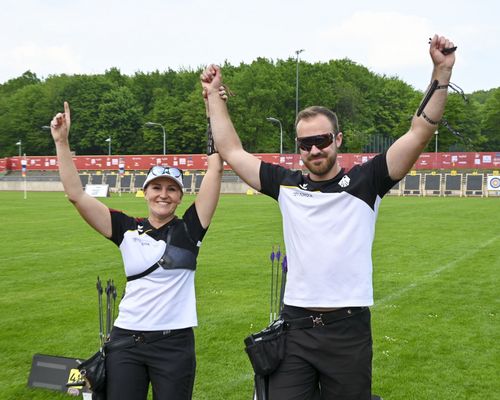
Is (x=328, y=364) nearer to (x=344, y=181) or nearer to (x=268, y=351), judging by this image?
(x=268, y=351)

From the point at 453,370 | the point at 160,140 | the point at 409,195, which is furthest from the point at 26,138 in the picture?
the point at 453,370

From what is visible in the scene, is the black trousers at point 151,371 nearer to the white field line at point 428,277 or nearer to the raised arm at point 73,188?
the raised arm at point 73,188

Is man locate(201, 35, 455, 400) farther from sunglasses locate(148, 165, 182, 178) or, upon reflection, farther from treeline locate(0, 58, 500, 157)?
treeline locate(0, 58, 500, 157)

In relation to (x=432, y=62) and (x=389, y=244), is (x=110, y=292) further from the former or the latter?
(x=389, y=244)

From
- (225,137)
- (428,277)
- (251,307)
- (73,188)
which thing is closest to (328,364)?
(225,137)

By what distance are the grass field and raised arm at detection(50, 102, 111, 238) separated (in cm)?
273

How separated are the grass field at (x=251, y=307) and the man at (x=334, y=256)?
2.73 meters

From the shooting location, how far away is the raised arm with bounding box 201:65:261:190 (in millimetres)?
3965

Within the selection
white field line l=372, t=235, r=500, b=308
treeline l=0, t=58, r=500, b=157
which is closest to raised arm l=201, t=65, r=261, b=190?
white field line l=372, t=235, r=500, b=308

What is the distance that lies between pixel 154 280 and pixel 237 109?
8738 cm

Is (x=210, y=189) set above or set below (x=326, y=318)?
above

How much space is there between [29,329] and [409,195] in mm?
43854

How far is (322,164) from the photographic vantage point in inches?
141

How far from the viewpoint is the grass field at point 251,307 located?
21.4ft
